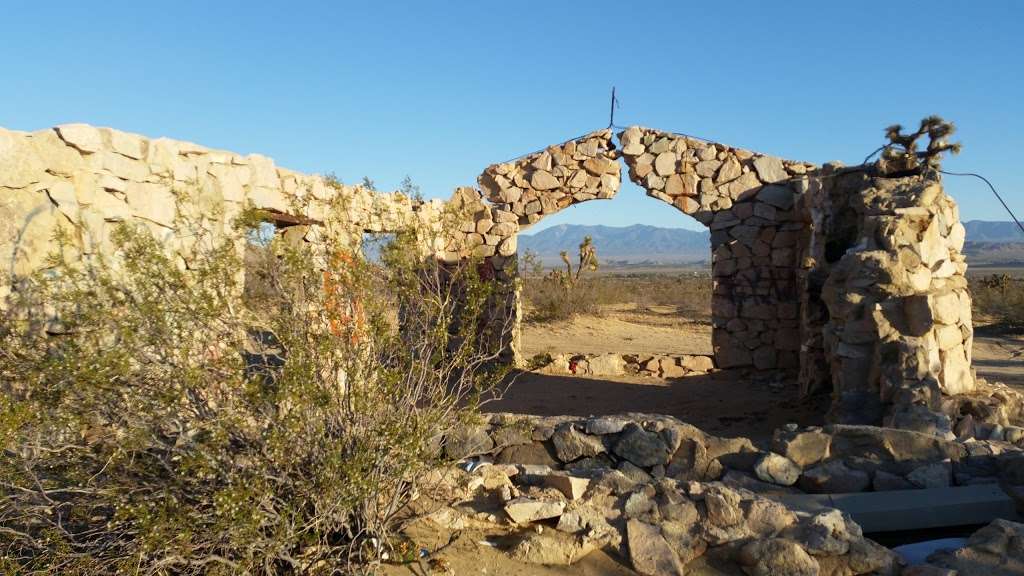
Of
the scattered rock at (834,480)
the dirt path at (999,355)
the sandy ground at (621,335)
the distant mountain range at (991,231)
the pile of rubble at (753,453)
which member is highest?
the distant mountain range at (991,231)

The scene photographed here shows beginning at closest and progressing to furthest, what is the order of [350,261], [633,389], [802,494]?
[350,261] < [802,494] < [633,389]

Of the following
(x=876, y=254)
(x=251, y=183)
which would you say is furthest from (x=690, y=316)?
(x=251, y=183)

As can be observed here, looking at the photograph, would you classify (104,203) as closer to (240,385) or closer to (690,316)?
(240,385)

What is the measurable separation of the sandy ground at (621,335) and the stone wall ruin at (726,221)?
8.20ft

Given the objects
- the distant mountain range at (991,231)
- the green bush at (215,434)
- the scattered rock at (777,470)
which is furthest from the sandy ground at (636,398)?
the distant mountain range at (991,231)

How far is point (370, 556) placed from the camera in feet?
10.8

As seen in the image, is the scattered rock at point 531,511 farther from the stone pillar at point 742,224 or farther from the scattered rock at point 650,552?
the stone pillar at point 742,224

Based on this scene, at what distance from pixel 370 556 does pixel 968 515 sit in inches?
126

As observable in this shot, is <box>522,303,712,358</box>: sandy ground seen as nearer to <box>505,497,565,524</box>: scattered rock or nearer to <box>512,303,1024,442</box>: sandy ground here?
<box>512,303,1024,442</box>: sandy ground

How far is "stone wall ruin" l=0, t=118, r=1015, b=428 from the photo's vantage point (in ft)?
16.9

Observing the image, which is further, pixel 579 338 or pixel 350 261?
pixel 579 338

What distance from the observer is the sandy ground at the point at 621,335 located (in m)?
13.8

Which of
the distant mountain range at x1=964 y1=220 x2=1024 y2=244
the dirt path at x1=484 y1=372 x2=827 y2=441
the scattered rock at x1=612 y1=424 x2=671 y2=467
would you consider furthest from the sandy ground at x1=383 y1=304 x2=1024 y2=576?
the distant mountain range at x1=964 y1=220 x2=1024 y2=244

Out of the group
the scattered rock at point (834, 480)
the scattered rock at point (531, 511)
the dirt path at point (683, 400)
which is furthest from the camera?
the dirt path at point (683, 400)
